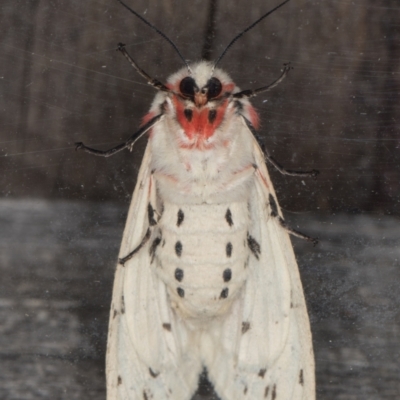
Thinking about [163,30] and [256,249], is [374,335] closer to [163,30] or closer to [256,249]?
[256,249]

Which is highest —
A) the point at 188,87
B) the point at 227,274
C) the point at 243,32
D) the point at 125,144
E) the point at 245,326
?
the point at 243,32

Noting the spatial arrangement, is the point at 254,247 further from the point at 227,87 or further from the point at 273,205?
the point at 227,87

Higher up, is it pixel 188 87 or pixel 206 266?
pixel 188 87

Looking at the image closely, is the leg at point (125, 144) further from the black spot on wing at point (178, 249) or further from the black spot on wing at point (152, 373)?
the black spot on wing at point (152, 373)

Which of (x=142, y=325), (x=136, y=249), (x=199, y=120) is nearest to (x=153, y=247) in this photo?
(x=136, y=249)

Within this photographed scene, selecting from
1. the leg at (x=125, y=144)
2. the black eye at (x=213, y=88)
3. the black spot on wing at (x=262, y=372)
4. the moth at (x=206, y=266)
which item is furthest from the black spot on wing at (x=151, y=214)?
the black spot on wing at (x=262, y=372)

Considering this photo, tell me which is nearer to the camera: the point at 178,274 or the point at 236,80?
the point at 178,274

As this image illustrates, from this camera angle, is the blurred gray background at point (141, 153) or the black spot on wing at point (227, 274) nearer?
the black spot on wing at point (227, 274)

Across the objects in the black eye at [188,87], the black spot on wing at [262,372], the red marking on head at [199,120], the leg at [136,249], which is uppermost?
the black eye at [188,87]
